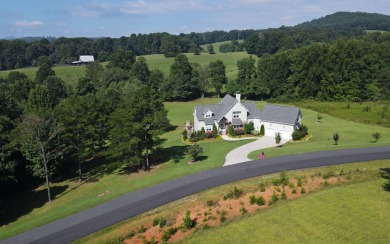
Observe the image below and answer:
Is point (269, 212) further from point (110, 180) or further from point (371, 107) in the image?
point (371, 107)

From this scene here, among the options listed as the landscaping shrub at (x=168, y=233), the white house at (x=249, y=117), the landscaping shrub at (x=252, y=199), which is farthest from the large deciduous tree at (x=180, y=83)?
the landscaping shrub at (x=168, y=233)

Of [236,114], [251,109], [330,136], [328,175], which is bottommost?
[330,136]

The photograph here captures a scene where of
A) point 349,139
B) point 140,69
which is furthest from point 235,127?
point 140,69

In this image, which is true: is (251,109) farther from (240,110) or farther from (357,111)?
(357,111)

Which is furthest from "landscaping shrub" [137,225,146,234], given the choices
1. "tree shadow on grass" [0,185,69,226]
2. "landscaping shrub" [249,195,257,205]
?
"tree shadow on grass" [0,185,69,226]

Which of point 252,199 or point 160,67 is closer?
point 252,199

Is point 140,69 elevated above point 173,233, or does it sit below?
above

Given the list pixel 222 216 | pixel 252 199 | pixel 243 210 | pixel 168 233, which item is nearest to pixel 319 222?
pixel 243 210
